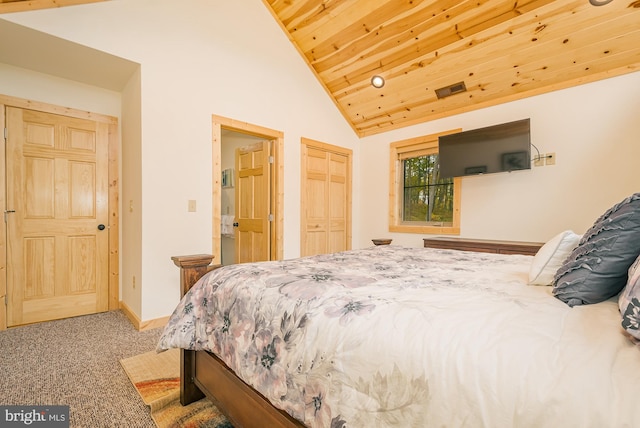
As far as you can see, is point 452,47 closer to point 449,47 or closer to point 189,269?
point 449,47

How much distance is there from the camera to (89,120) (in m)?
3.10

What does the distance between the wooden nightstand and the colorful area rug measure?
2.83 metres

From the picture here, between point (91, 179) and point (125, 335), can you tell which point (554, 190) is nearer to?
point (125, 335)

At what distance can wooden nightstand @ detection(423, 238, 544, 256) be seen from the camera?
9.52ft

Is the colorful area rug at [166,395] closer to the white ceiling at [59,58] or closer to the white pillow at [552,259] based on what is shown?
the white pillow at [552,259]

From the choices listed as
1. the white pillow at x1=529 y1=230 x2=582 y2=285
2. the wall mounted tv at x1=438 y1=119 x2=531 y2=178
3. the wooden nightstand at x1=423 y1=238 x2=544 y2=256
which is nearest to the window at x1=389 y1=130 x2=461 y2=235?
the wall mounted tv at x1=438 y1=119 x2=531 y2=178

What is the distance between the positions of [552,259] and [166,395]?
204 centimetres

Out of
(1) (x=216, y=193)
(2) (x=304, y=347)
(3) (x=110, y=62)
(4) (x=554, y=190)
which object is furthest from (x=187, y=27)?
(4) (x=554, y=190)

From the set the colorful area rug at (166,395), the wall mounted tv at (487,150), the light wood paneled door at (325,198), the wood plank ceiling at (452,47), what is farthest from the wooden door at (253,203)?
the wall mounted tv at (487,150)

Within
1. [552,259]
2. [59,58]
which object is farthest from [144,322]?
[552,259]

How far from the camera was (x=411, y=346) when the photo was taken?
0.71m

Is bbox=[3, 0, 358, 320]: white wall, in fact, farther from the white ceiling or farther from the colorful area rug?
the colorful area rug

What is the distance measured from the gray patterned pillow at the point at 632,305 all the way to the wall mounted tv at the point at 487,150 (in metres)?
2.83

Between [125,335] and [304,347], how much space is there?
2407mm
